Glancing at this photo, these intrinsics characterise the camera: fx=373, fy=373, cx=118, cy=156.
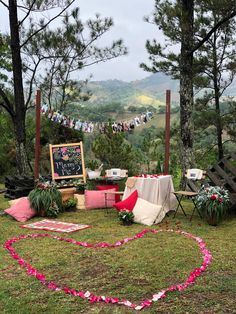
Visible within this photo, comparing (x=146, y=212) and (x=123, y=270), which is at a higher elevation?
(x=146, y=212)

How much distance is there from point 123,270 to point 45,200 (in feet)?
10.9

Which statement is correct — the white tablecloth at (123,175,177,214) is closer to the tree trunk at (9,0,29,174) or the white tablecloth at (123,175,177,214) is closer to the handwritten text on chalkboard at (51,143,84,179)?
the handwritten text on chalkboard at (51,143,84,179)

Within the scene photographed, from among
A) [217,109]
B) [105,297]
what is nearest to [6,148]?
[217,109]

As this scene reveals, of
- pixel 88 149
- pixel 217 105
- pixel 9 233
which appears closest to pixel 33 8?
pixel 88 149

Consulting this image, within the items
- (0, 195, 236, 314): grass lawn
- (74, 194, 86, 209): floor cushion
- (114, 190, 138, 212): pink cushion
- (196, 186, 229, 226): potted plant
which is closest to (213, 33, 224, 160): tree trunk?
(74, 194, 86, 209): floor cushion

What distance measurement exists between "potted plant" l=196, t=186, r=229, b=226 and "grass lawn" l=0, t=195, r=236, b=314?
190mm

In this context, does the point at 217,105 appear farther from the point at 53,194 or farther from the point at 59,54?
the point at 53,194

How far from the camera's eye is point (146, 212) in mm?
6484

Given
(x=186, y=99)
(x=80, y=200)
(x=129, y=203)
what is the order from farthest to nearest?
(x=186, y=99)
(x=80, y=200)
(x=129, y=203)

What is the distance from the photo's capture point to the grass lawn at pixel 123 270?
3318 mm

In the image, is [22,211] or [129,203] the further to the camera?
[22,211]

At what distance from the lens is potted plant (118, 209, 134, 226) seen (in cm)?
639

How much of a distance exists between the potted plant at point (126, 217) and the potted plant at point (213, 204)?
118 centimetres

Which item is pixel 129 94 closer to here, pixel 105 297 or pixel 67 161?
pixel 67 161
